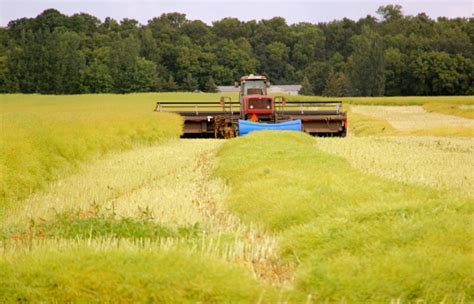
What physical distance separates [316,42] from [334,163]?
426 ft

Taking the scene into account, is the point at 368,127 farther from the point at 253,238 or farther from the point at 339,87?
the point at 339,87

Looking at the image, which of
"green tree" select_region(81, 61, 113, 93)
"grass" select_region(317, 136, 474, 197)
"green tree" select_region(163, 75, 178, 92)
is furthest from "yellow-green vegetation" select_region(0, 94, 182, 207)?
"green tree" select_region(163, 75, 178, 92)

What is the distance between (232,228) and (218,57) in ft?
360

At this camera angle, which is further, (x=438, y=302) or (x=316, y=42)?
(x=316, y=42)

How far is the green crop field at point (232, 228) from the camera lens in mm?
6410

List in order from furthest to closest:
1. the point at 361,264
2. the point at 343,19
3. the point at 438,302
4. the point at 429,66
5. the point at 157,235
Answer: the point at 343,19 → the point at 429,66 → the point at 157,235 → the point at 361,264 → the point at 438,302

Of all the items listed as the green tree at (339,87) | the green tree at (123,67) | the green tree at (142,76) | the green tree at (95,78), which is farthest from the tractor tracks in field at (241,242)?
the green tree at (339,87)

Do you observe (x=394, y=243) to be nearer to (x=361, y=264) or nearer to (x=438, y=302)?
(x=361, y=264)

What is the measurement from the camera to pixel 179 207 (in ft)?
36.1

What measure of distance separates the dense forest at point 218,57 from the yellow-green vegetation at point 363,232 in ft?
277

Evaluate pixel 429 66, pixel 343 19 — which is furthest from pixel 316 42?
pixel 429 66

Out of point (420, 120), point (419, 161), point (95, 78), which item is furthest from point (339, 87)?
point (419, 161)

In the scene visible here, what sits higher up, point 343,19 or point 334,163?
point 343,19

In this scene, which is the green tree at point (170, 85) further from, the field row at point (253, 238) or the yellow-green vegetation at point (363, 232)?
the yellow-green vegetation at point (363, 232)
